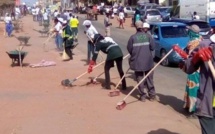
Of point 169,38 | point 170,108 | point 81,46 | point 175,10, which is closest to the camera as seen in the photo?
point 170,108

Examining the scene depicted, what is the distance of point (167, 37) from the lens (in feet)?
60.8

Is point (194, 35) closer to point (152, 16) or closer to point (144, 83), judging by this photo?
point (144, 83)

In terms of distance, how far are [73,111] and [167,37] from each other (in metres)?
9.23

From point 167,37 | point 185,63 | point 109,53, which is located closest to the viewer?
point 185,63

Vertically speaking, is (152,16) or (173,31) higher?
(152,16)

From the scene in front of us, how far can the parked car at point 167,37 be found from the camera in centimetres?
1775

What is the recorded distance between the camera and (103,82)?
1386cm

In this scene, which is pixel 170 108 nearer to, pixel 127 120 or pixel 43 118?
pixel 127 120

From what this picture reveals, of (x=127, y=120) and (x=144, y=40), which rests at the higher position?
(x=144, y=40)

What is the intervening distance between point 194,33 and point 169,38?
9.38 metres

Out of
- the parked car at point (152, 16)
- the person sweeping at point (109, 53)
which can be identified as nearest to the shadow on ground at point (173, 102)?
the person sweeping at point (109, 53)

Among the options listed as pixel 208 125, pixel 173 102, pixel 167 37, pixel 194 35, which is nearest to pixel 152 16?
pixel 167 37

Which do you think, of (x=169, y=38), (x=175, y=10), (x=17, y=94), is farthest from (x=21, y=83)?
(x=175, y=10)

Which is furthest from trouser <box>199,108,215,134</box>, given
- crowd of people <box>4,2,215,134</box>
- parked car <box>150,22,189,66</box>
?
parked car <box>150,22,189,66</box>
